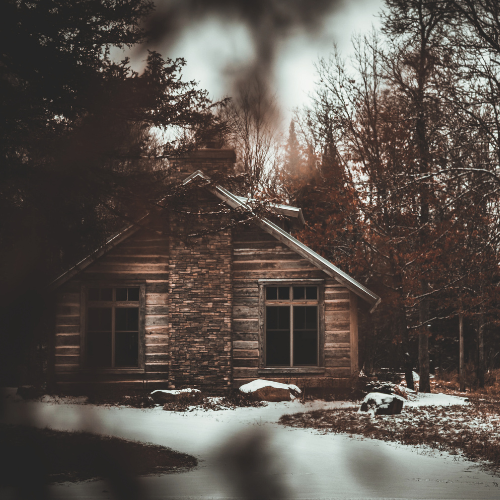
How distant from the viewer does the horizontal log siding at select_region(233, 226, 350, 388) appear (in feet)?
49.2

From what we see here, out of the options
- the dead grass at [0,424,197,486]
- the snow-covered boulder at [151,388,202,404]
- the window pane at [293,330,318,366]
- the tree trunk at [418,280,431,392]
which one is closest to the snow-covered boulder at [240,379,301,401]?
the window pane at [293,330,318,366]

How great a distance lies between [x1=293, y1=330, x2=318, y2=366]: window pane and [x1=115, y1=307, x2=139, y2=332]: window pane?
4262 millimetres

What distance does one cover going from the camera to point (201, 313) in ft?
49.3

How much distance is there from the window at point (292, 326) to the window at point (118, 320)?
11.5ft

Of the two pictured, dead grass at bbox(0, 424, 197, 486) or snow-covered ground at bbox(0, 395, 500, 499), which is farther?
dead grass at bbox(0, 424, 197, 486)

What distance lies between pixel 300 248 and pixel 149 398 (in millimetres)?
5247

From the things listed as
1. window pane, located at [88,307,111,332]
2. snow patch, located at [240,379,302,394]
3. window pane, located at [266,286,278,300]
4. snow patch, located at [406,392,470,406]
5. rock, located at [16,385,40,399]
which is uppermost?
window pane, located at [266,286,278,300]

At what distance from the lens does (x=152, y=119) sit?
627 cm

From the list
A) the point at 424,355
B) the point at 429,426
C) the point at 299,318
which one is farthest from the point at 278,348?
the point at 424,355

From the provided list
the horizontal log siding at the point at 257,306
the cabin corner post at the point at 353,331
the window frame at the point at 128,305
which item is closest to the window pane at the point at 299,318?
the horizontal log siding at the point at 257,306

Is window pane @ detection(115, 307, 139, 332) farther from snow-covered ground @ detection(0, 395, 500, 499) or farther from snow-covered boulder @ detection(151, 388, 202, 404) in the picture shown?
snow-covered ground @ detection(0, 395, 500, 499)

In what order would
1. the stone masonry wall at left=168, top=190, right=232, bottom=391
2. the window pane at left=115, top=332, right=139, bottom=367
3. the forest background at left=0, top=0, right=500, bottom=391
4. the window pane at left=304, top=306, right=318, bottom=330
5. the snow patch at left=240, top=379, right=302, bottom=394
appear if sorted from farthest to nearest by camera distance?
the window pane at left=115, top=332, right=139, bottom=367 → the window pane at left=304, top=306, right=318, bottom=330 → the stone masonry wall at left=168, top=190, right=232, bottom=391 → the snow patch at left=240, top=379, right=302, bottom=394 → the forest background at left=0, top=0, right=500, bottom=391

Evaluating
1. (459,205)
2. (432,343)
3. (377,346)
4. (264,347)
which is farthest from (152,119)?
(432,343)

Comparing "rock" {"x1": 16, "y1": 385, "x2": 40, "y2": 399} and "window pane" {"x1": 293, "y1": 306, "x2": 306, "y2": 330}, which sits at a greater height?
"window pane" {"x1": 293, "y1": 306, "x2": 306, "y2": 330}
